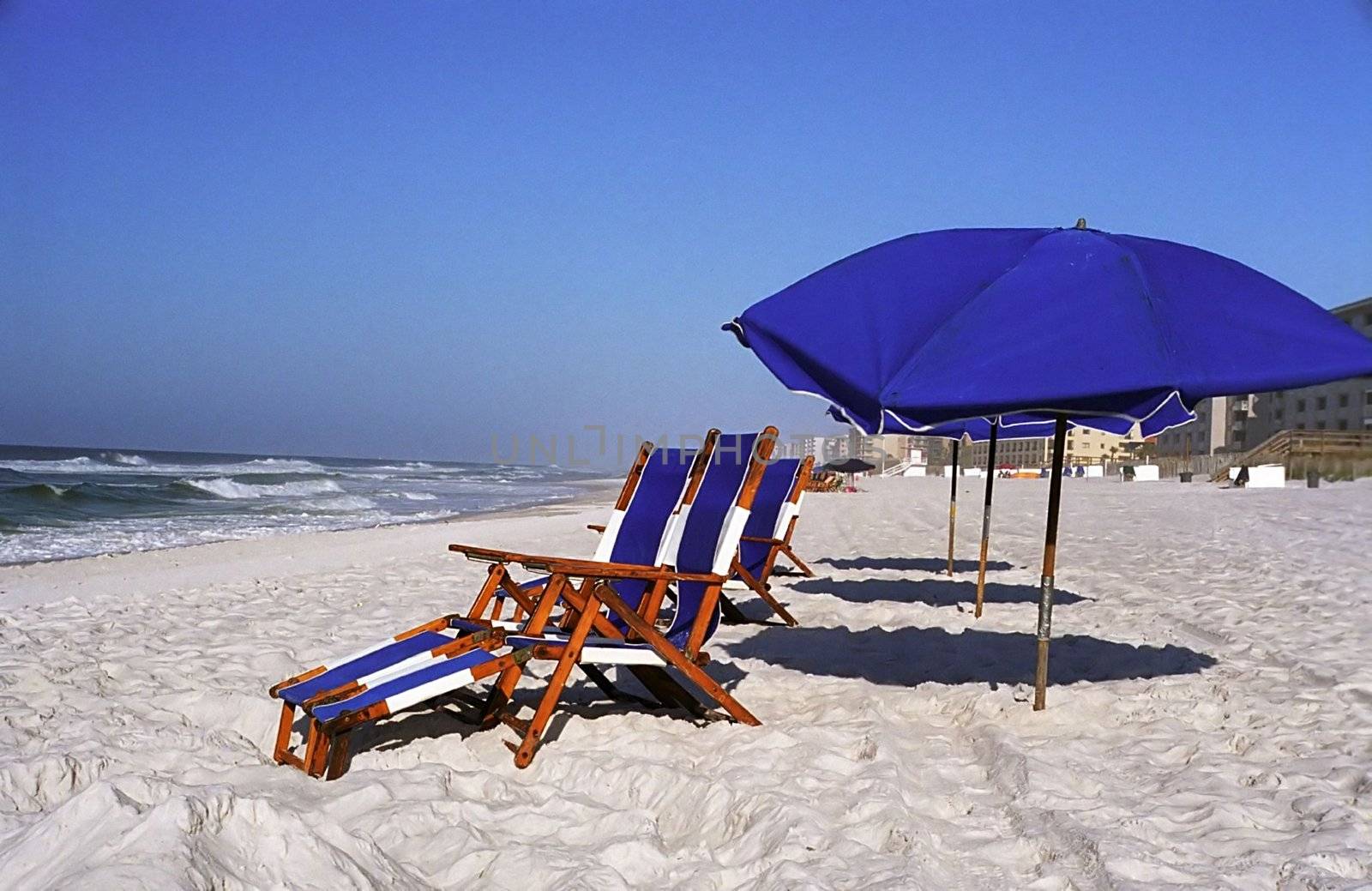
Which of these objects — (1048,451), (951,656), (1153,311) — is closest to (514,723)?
(951,656)

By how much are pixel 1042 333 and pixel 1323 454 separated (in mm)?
32634

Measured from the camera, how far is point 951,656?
16.1 feet

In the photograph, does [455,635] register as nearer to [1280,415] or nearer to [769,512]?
[769,512]

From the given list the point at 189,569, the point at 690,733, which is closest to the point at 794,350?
the point at 690,733

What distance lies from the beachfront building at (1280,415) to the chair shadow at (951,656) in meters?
44.2

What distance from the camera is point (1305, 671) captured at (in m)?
4.23

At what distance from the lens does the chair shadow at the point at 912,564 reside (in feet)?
27.4

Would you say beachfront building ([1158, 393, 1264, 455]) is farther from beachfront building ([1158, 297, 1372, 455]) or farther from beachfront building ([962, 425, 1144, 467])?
beachfront building ([962, 425, 1144, 467])

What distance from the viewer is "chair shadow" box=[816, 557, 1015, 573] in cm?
836

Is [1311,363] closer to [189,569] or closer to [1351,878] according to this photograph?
[1351,878]

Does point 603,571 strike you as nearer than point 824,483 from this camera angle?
Yes

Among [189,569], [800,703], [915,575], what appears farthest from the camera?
[189,569]

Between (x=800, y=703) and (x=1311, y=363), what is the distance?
2.12 m

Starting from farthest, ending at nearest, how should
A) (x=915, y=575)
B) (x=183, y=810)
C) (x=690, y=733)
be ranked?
(x=915, y=575)
(x=690, y=733)
(x=183, y=810)
